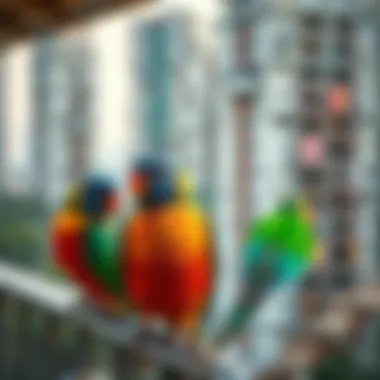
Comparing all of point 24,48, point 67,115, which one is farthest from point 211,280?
point 24,48

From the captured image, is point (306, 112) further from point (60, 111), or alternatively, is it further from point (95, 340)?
point (95, 340)

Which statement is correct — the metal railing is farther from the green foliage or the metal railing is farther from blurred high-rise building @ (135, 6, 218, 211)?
blurred high-rise building @ (135, 6, 218, 211)

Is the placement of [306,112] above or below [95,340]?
above

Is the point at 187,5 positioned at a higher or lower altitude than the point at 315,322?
higher

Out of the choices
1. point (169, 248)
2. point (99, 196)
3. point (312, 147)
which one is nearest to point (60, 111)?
point (99, 196)

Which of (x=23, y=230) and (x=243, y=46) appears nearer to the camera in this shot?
(x=243, y=46)

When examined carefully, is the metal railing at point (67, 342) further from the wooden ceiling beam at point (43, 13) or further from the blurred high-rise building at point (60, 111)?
the wooden ceiling beam at point (43, 13)

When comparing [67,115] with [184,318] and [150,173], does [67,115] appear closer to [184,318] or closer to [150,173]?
[150,173]
